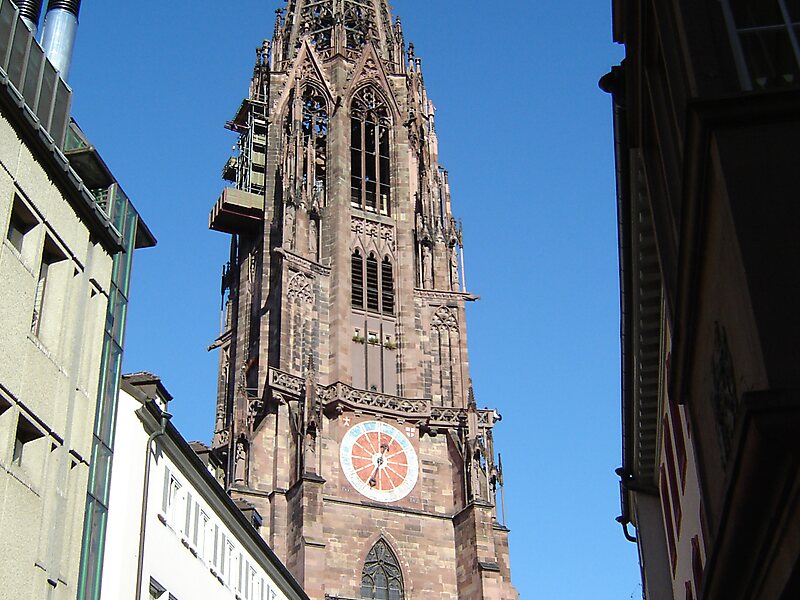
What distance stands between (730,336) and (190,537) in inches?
631

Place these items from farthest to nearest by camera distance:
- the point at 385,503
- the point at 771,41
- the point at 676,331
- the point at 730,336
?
the point at 385,503
the point at 676,331
the point at 771,41
the point at 730,336

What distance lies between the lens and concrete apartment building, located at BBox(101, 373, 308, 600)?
70.4 feet

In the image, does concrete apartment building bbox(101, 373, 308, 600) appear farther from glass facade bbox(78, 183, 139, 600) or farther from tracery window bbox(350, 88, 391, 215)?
tracery window bbox(350, 88, 391, 215)

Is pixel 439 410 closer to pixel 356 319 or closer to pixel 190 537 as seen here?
pixel 356 319

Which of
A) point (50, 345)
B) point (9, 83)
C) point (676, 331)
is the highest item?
point (9, 83)

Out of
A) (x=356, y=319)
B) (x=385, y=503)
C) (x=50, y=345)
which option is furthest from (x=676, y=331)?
(x=356, y=319)

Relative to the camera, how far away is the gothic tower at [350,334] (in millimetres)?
48344

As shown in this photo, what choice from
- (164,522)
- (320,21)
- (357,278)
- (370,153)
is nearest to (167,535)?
(164,522)

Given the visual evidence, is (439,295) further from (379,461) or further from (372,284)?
(379,461)

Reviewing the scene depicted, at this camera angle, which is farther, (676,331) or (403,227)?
(403,227)

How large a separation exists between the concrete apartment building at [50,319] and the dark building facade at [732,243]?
9.08m

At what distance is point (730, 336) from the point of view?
12.1 metres

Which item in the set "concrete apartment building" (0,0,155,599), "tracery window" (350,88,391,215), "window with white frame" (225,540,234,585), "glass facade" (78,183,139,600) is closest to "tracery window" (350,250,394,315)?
"tracery window" (350,88,391,215)

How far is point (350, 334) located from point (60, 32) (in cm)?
3206
